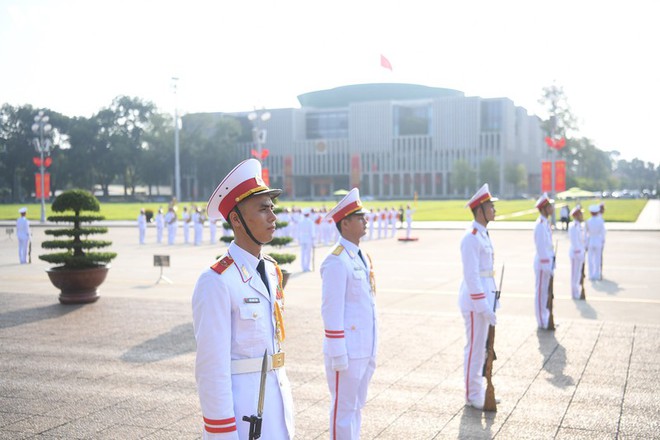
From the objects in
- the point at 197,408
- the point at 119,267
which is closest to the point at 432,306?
the point at 197,408

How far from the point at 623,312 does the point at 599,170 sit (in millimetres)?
113469

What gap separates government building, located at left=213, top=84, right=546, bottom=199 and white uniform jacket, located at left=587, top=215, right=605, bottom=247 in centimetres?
7915

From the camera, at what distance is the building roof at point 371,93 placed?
122000 millimetres

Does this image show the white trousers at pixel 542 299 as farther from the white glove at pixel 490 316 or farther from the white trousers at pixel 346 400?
the white trousers at pixel 346 400

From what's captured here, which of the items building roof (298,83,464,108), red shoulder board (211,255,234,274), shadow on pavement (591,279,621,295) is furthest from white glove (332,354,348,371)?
building roof (298,83,464,108)

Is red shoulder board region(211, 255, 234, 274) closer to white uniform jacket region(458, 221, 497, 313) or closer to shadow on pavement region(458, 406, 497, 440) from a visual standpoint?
shadow on pavement region(458, 406, 497, 440)

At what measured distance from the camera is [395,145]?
335 ft

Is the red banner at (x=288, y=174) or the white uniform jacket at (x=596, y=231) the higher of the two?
the red banner at (x=288, y=174)

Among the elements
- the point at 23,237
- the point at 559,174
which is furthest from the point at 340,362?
the point at 559,174

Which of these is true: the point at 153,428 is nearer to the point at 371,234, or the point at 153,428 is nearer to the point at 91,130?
the point at 371,234

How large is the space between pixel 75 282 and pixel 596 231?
1231 centimetres

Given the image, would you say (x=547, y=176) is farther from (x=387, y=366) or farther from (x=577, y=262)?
(x=387, y=366)

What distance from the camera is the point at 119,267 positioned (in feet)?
63.0

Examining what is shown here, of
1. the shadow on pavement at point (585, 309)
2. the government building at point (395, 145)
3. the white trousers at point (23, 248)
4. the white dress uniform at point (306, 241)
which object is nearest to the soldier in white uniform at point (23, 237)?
the white trousers at point (23, 248)
